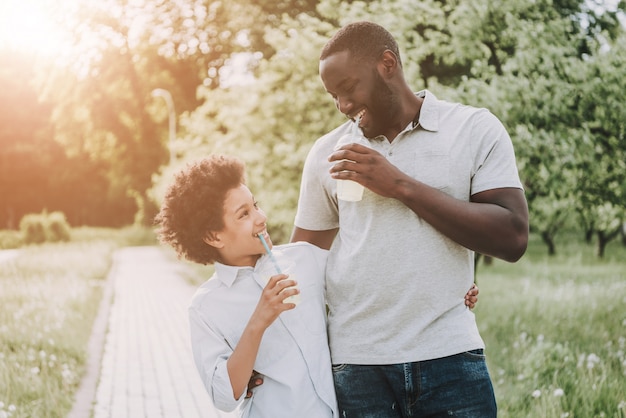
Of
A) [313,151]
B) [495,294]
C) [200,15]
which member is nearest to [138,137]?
[200,15]

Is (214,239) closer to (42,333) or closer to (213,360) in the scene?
(213,360)

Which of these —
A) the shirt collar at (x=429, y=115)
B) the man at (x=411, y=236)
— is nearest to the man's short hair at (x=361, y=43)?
the man at (x=411, y=236)

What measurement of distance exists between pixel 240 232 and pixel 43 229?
27.3 m

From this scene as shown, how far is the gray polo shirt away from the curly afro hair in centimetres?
48

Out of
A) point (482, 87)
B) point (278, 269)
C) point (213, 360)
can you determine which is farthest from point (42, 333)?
point (278, 269)

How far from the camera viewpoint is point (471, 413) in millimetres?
2047

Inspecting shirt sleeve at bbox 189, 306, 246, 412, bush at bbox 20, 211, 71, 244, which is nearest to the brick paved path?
shirt sleeve at bbox 189, 306, 246, 412

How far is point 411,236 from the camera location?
2.05 metres

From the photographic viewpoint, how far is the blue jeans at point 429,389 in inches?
80.6

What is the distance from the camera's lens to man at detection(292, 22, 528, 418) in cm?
197

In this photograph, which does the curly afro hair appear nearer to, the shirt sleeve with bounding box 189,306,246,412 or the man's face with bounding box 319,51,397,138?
the shirt sleeve with bounding box 189,306,246,412

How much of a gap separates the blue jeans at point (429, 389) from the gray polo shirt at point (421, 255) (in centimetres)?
3

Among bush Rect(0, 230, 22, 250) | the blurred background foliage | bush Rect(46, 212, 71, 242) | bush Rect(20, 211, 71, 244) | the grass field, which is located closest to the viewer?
the grass field

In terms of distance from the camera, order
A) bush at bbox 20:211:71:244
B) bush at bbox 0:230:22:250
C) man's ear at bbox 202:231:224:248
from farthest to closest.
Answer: bush at bbox 20:211:71:244 < bush at bbox 0:230:22:250 < man's ear at bbox 202:231:224:248
